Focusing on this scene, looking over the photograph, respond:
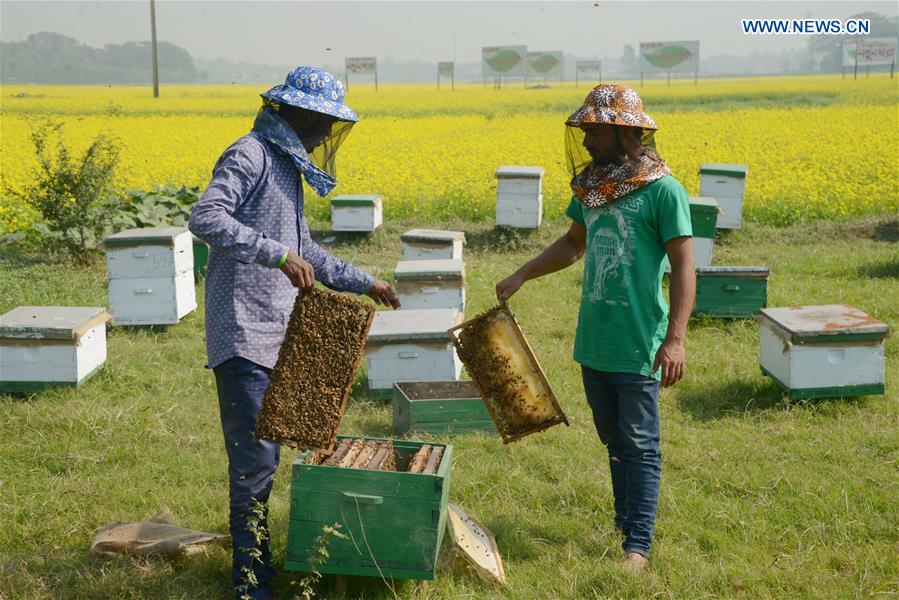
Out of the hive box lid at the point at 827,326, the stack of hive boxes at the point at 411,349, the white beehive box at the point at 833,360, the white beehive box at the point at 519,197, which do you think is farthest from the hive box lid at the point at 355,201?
the white beehive box at the point at 833,360

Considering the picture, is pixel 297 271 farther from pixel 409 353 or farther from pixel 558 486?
pixel 409 353

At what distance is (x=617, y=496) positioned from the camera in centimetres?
393

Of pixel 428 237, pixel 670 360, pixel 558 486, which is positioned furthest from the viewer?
pixel 428 237

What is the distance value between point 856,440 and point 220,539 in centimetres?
346

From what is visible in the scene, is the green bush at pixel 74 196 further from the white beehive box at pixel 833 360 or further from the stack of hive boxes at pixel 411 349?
the white beehive box at pixel 833 360

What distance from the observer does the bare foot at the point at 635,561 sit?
141 inches

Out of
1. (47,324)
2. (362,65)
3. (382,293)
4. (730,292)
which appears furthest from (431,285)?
(362,65)

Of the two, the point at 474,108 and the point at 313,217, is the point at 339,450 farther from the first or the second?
the point at 474,108

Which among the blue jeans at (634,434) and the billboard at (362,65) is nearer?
the blue jeans at (634,434)

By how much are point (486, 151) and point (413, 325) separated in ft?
43.7

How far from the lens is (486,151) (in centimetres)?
1873

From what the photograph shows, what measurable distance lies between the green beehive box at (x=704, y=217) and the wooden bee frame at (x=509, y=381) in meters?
5.98

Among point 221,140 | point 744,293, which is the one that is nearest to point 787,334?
point 744,293

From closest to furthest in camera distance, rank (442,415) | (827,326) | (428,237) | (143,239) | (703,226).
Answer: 1. (442,415)
2. (827,326)
3. (143,239)
4. (428,237)
5. (703,226)
